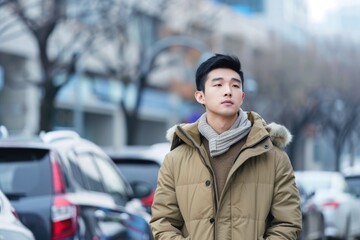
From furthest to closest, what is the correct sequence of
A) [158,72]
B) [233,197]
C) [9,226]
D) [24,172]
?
[158,72]
[24,172]
[9,226]
[233,197]

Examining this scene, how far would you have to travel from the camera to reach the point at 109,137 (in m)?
51.1

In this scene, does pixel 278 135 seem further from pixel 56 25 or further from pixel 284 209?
pixel 56 25

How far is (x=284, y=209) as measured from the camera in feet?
16.0

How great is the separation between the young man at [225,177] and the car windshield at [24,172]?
10.0 ft

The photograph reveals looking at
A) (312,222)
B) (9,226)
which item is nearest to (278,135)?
(9,226)

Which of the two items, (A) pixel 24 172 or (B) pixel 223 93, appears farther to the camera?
(A) pixel 24 172

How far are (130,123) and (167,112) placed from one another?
2081 centimetres

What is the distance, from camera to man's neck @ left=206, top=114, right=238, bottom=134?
5.02 m

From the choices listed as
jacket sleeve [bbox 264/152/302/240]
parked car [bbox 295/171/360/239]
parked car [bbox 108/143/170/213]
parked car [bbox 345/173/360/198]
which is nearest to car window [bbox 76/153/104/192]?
parked car [bbox 108/143/170/213]

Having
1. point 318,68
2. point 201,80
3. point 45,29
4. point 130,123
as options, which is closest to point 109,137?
point 318,68

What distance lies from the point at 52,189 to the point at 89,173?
1.53m

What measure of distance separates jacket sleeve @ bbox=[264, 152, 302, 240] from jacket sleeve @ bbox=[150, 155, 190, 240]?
1.45 feet

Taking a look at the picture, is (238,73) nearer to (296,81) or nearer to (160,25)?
(160,25)

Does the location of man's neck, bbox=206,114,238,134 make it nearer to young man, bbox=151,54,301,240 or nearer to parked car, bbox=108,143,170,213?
young man, bbox=151,54,301,240
